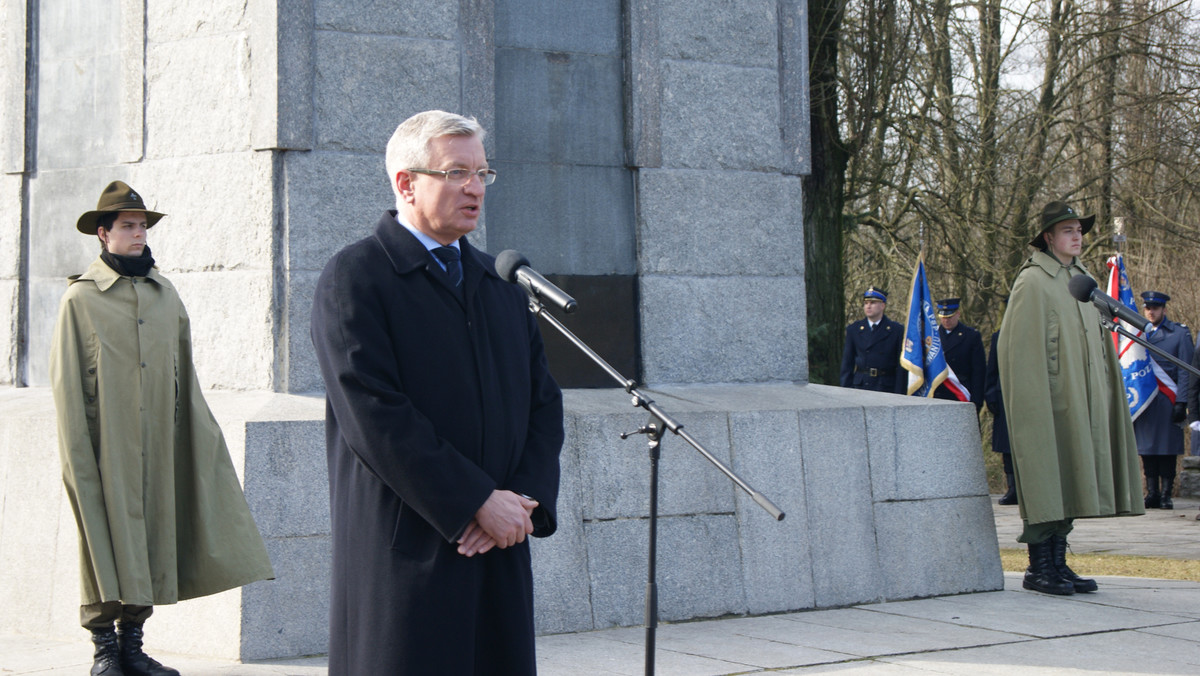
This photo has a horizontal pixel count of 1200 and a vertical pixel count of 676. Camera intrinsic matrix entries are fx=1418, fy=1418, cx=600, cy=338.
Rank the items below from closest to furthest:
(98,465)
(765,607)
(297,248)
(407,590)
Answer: (407,590) < (98,465) < (297,248) < (765,607)

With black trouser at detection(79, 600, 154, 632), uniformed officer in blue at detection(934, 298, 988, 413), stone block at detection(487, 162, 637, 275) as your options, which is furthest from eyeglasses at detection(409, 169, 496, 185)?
uniformed officer in blue at detection(934, 298, 988, 413)

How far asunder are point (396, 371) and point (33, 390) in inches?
175

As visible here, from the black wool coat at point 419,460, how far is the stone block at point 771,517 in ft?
11.7

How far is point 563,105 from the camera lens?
23.6 ft

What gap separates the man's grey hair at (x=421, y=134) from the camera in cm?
341

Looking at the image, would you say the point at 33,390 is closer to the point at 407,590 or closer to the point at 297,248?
the point at 297,248

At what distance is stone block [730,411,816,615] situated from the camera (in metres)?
6.93

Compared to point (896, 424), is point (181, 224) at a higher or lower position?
higher

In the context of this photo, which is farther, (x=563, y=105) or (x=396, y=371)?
(x=563, y=105)

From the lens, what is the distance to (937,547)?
7.45 metres

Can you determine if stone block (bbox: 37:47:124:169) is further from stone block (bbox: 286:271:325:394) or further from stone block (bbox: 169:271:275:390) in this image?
stone block (bbox: 286:271:325:394)

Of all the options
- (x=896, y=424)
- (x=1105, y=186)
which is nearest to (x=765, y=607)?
(x=896, y=424)

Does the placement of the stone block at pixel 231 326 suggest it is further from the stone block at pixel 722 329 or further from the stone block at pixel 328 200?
the stone block at pixel 722 329

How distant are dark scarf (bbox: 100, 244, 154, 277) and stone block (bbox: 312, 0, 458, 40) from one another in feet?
4.83
